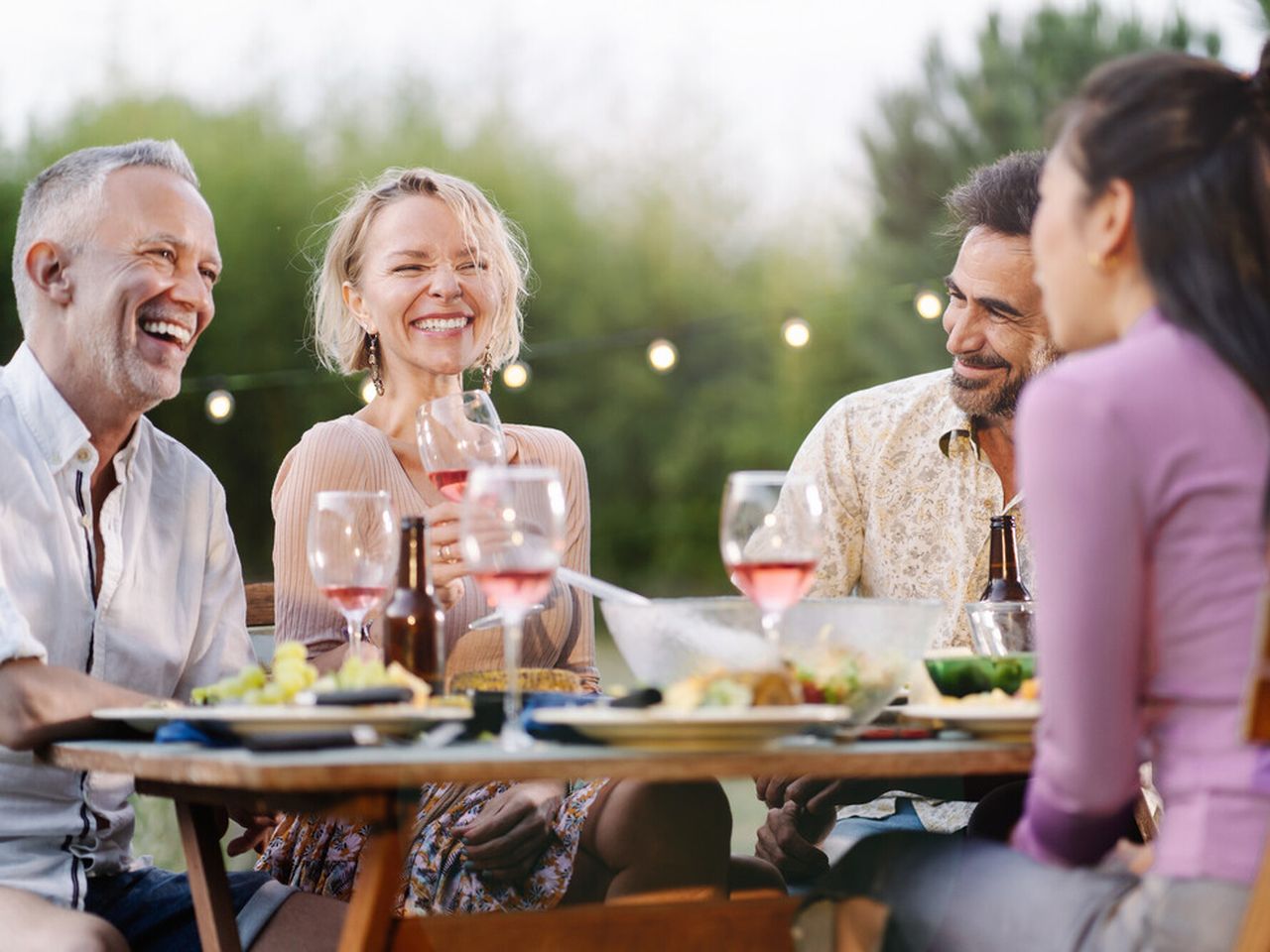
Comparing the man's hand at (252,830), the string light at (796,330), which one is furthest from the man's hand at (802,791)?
the string light at (796,330)

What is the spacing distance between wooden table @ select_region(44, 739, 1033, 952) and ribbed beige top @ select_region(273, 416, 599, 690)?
34.9 inches

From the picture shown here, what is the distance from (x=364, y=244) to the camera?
278cm

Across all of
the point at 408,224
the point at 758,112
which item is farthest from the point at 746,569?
the point at 758,112

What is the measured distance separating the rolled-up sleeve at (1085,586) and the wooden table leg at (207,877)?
2.81 feet

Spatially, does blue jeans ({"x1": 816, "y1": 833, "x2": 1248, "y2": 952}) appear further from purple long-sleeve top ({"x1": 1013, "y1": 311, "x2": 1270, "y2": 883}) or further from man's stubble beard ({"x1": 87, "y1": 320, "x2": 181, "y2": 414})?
man's stubble beard ({"x1": 87, "y1": 320, "x2": 181, "y2": 414})

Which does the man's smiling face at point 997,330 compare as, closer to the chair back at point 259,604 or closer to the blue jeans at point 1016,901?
the chair back at point 259,604

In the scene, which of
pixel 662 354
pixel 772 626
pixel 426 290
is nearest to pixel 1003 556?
pixel 772 626

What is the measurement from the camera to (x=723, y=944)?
1.81m

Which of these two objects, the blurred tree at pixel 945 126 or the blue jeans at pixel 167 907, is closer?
the blue jeans at pixel 167 907

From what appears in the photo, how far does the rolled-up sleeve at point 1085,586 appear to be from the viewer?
3.99 feet

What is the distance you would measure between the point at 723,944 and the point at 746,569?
1.69ft

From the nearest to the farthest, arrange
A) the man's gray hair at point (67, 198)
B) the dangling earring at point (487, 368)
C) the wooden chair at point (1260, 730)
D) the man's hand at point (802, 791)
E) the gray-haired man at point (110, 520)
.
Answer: the wooden chair at point (1260, 730)
the gray-haired man at point (110, 520)
the man's gray hair at point (67, 198)
the man's hand at point (802, 791)
the dangling earring at point (487, 368)

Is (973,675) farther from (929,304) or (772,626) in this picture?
(929,304)

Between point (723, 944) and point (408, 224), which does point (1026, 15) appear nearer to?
point (408, 224)
